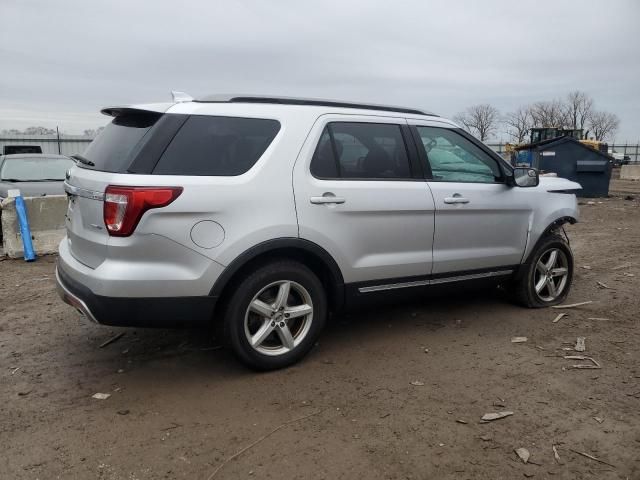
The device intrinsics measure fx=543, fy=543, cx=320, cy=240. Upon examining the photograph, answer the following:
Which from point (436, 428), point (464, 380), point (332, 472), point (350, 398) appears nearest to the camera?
point (332, 472)

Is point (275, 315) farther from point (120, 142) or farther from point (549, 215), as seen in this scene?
point (549, 215)

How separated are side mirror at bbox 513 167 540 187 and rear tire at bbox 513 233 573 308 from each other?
0.61m

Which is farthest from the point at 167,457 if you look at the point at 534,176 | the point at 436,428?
the point at 534,176

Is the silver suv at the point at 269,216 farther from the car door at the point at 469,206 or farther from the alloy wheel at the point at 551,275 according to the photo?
the alloy wheel at the point at 551,275

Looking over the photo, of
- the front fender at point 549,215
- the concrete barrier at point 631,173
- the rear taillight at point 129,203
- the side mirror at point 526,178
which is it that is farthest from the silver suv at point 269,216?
the concrete barrier at point 631,173

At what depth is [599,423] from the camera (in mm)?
3182

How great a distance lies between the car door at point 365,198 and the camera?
3.83 metres

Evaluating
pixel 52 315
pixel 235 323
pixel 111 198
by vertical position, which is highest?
pixel 111 198

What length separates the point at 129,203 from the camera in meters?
3.21

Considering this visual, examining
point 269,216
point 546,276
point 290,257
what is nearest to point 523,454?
point 290,257

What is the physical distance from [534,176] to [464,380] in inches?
87.8

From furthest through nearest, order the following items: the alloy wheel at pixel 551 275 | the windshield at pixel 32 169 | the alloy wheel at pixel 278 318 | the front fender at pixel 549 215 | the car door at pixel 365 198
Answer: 1. the windshield at pixel 32 169
2. the alloy wheel at pixel 551 275
3. the front fender at pixel 549 215
4. the car door at pixel 365 198
5. the alloy wheel at pixel 278 318

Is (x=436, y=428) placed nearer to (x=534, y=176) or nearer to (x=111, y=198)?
(x=111, y=198)

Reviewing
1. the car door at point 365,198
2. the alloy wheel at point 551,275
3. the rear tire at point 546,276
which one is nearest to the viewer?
the car door at point 365,198
